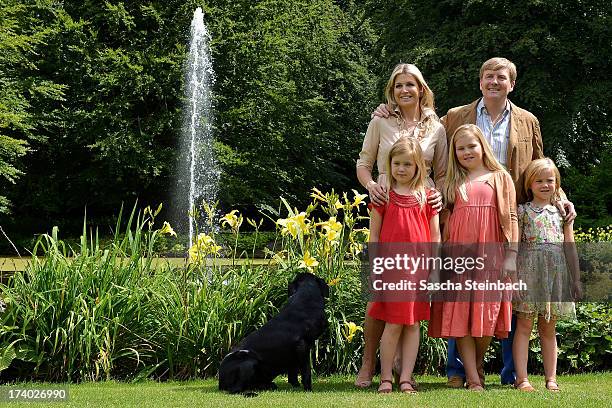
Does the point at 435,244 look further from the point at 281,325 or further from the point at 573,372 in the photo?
the point at 573,372

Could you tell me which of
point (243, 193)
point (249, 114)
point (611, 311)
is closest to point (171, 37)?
point (249, 114)

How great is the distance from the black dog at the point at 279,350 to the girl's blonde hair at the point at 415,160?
0.86m

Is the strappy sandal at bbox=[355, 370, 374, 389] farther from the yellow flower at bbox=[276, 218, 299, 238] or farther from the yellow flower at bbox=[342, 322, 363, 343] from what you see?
the yellow flower at bbox=[276, 218, 299, 238]

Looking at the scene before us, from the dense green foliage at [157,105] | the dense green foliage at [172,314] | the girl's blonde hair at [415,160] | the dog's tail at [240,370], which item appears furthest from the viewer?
the dense green foliage at [157,105]

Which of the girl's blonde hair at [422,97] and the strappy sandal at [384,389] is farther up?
the girl's blonde hair at [422,97]

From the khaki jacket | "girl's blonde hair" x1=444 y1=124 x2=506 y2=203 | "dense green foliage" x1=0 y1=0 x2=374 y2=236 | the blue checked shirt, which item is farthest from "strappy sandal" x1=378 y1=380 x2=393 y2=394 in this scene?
"dense green foliage" x1=0 y1=0 x2=374 y2=236

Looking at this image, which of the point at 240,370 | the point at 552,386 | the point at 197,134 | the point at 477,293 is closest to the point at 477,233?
the point at 477,293

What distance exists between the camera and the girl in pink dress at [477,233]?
4.74 meters

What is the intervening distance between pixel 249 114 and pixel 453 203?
20434mm

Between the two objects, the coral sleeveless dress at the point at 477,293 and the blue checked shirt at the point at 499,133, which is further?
the blue checked shirt at the point at 499,133

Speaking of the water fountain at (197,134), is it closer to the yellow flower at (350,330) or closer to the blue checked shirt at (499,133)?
the yellow flower at (350,330)

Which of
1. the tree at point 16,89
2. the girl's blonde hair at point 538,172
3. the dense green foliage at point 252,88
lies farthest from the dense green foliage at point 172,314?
the tree at point 16,89

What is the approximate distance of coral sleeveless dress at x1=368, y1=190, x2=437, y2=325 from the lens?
15.6 ft

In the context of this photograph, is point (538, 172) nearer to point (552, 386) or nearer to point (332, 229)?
point (552, 386)
